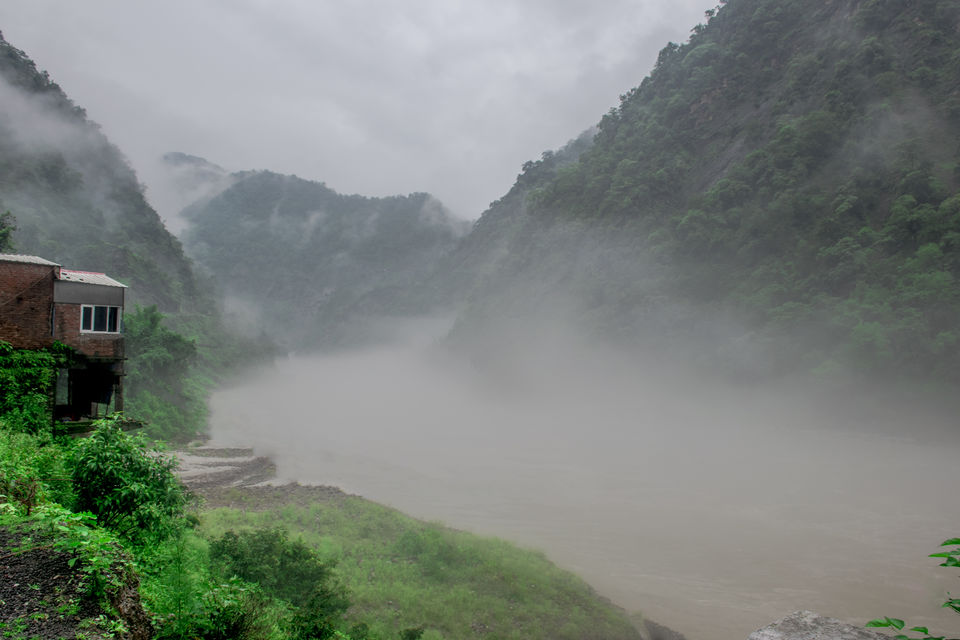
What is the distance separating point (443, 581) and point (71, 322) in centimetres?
1093

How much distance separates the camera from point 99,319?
13.8 metres

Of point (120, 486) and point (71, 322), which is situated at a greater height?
point (71, 322)

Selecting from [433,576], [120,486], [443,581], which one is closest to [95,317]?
[120,486]

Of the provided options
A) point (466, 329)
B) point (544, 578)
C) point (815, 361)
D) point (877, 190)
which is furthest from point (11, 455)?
point (466, 329)

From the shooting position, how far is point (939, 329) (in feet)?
102

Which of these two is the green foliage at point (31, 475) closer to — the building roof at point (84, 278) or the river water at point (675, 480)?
the building roof at point (84, 278)

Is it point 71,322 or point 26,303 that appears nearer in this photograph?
point 26,303

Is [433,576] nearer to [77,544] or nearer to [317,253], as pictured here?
[77,544]

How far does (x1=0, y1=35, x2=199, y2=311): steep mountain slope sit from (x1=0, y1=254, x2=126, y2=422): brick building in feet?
105

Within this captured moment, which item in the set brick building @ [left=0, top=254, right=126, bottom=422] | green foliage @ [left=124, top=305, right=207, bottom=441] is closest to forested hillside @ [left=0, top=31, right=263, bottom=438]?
green foliage @ [left=124, top=305, right=207, bottom=441]

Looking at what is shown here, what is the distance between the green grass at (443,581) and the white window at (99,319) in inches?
221

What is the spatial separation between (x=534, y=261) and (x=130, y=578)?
63.6 meters

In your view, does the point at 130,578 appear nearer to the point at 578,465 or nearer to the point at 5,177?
the point at 578,465

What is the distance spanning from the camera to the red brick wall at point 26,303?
12031 mm
